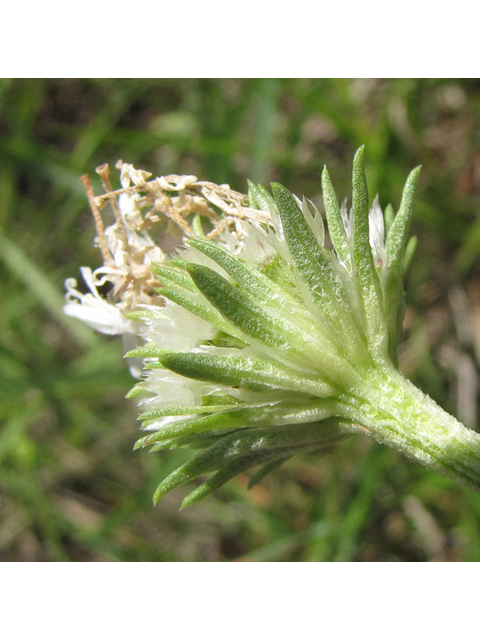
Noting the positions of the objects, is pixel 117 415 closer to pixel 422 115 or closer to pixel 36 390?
pixel 36 390

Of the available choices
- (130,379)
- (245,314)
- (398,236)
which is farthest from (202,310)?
(130,379)

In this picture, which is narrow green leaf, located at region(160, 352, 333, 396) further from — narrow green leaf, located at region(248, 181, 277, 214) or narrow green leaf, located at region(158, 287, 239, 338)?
narrow green leaf, located at region(248, 181, 277, 214)

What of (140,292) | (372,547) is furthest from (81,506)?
(140,292)

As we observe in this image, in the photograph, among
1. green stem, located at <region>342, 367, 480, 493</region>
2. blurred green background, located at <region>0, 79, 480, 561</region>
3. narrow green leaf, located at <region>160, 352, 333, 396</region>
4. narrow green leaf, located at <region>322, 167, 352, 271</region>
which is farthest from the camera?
blurred green background, located at <region>0, 79, 480, 561</region>

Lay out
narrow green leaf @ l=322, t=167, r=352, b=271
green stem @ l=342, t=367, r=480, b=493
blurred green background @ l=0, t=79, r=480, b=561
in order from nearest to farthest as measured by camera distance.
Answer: green stem @ l=342, t=367, r=480, b=493
narrow green leaf @ l=322, t=167, r=352, b=271
blurred green background @ l=0, t=79, r=480, b=561

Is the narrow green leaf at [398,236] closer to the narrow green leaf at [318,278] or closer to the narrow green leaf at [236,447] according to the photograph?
the narrow green leaf at [318,278]

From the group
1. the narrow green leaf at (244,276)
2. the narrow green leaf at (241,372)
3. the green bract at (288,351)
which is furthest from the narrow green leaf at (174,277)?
the narrow green leaf at (241,372)

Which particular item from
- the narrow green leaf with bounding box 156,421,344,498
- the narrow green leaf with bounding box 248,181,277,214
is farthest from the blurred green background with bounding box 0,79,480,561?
the narrow green leaf with bounding box 156,421,344,498
